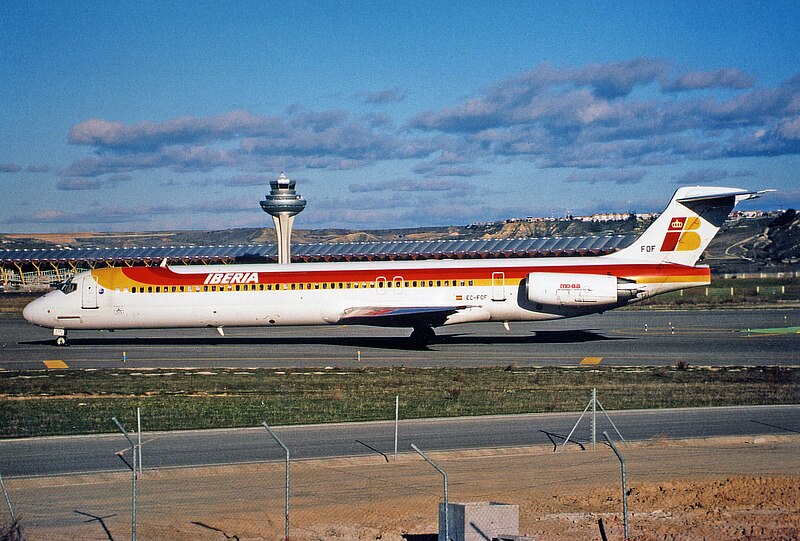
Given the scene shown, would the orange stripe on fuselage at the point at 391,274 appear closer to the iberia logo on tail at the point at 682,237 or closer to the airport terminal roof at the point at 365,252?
the iberia logo on tail at the point at 682,237

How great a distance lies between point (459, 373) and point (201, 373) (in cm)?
950

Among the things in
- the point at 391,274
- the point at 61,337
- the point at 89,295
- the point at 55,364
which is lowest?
the point at 55,364

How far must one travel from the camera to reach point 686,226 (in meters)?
38.9

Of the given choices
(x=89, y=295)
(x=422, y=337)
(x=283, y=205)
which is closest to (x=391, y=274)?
(x=422, y=337)

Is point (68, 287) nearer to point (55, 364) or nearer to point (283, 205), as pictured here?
point (55, 364)

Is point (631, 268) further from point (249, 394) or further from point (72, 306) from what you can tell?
point (72, 306)

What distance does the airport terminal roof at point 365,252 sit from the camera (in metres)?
80.7

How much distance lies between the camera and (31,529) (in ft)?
43.9

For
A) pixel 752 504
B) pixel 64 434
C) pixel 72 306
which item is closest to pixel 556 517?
pixel 752 504

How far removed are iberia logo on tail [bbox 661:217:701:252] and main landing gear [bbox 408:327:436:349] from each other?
447 inches

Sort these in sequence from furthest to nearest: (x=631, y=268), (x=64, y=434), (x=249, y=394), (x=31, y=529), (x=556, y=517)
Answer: (x=631, y=268), (x=249, y=394), (x=64, y=434), (x=556, y=517), (x=31, y=529)

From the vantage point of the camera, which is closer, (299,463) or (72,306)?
(299,463)

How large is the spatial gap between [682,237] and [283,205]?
245 feet

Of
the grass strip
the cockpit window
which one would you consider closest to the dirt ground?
the grass strip
